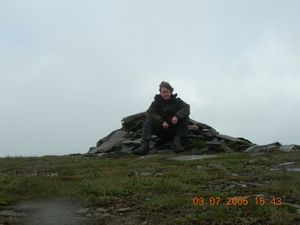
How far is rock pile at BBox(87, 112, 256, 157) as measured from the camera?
53.0 feet

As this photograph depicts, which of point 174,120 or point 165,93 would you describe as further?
point 165,93

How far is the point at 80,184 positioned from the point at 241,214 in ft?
10.6

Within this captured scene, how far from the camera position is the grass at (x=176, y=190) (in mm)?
6075

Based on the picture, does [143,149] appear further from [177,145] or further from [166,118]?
[166,118]

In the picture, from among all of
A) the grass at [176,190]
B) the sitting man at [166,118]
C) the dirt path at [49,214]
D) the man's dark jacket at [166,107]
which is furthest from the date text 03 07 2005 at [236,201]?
the man's dark jacket at [166,107]

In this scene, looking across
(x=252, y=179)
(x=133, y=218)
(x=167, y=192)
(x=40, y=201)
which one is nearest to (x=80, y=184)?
(x=40, y=201)

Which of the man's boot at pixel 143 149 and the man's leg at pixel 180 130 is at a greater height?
the man's leg at pixel 180 130

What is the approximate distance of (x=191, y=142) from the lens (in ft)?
54.6

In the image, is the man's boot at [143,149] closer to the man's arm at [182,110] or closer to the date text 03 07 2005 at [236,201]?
the man's arm at [182,110]

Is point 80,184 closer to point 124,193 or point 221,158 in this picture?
point 124,193

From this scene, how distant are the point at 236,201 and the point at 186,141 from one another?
10.2 metres

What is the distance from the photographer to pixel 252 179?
28.0 ft

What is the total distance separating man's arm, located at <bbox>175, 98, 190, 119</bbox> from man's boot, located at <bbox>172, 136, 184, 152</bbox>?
748mm

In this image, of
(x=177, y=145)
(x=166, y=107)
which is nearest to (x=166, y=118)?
(x=166, y=107)
